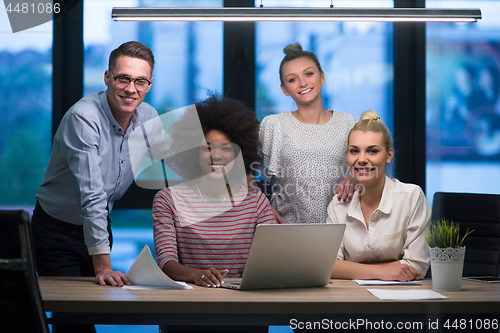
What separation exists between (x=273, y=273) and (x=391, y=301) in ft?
1.05

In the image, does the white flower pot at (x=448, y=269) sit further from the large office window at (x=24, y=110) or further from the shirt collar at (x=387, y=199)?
the large office window at (x=24, y=110)

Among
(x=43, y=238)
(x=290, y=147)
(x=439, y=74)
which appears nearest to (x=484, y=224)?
(x=290, y=147)

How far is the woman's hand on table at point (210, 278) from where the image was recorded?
1.30 metres

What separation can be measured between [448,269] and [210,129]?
1031 millimetres

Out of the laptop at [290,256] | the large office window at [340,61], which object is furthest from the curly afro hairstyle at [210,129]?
the large office window at [340,61]

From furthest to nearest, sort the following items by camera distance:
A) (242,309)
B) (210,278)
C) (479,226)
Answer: (479,226)
(210,278)
(242,309)

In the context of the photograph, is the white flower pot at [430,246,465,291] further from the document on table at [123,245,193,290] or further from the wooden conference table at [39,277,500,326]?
the document on table at [123,245,193,290]

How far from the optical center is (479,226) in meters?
2.01

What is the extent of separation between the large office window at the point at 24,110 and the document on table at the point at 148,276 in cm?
212

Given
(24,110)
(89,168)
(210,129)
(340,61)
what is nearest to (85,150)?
(89,168)

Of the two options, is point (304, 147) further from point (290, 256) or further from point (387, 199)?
point (290, 256)

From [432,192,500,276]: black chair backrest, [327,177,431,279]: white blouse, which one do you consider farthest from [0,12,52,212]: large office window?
[432,192,500,276]: black chair backrest

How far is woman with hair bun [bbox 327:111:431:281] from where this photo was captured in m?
1.51

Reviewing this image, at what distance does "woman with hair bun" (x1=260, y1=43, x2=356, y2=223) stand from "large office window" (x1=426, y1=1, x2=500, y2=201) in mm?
1337
